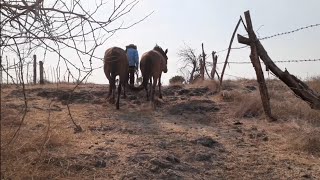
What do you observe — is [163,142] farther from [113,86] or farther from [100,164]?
[113,86]

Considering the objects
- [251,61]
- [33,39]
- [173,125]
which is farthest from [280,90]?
[33,39]

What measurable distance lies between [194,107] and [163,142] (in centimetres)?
413

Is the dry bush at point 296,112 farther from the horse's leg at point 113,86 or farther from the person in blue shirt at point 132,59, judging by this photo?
the person in blue shirt at point 132,59

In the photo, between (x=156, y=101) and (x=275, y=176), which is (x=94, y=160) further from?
(x=156, y=101)

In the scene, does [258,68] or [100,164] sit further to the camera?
[258,68]

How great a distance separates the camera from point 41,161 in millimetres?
5609

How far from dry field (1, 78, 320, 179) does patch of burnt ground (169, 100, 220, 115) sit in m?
0.02

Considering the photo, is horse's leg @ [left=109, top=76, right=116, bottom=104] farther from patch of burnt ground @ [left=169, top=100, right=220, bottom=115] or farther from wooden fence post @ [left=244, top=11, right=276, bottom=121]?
wooden fence post @ [left=244, top=11, right=276, bottom=121]

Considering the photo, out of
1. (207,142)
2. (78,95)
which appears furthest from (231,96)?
(207,142)

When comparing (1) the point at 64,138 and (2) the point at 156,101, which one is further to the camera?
(2) the point at 156,101

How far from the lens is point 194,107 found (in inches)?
448

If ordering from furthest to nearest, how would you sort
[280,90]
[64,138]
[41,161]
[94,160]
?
[280,90], [64,138], [94,160], [41,161]

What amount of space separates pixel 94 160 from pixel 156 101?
6277 millimetres

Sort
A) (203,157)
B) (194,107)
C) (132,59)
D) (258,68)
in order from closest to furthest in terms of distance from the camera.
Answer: (203,157) < (258,68) < (194,107) < (132,59)
